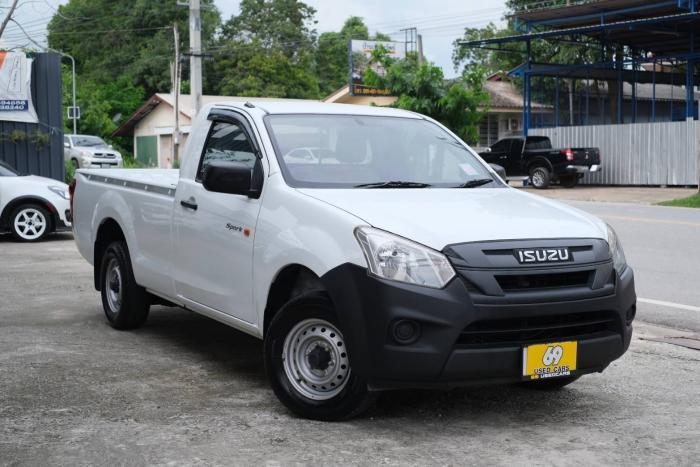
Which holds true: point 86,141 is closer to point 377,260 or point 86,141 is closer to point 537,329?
point 377,260

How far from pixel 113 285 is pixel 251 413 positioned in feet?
10.1

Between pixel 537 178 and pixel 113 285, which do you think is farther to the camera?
pixel 537 178

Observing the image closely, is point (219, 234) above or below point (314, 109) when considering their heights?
below

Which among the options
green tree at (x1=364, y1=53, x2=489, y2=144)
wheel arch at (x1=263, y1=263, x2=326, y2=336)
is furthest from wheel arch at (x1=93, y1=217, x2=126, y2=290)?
green tree at (x1=364, y1=53, x2=489, y2=144)

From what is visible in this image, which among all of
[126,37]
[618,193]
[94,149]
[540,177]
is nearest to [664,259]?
[618,193]

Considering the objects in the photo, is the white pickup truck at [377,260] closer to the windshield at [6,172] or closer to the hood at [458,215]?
the hood at [458,215]

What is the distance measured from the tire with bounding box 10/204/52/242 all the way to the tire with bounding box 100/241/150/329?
742 cm

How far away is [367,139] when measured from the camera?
623cm

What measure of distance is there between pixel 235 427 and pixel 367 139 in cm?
211


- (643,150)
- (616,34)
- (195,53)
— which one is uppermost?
(616,34)

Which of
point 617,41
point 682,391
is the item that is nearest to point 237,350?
point 682,391

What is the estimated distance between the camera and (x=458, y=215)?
16.9ft

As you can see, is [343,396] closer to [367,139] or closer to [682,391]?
[367,139]

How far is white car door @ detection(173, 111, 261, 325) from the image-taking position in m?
5.80
